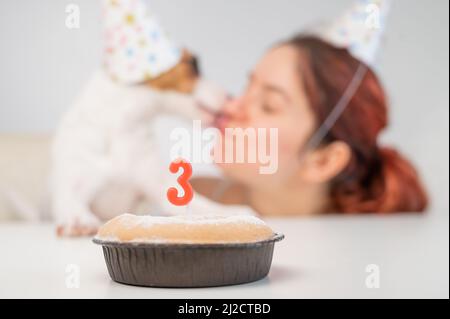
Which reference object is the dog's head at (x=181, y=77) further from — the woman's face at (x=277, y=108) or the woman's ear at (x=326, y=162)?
the woman's ear at (x=326, y=162)

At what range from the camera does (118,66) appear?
3447 mm

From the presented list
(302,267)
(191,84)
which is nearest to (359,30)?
(191,84)

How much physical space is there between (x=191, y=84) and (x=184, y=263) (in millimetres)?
2297

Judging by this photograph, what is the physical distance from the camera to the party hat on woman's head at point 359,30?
11.7ft

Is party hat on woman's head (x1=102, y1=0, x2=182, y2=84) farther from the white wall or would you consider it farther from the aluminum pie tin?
the aluminum pie tin

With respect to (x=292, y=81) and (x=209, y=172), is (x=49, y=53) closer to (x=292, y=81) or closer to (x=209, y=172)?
(x=209, y=172)

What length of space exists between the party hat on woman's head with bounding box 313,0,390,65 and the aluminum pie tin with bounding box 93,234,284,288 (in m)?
2.40

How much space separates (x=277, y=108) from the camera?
3.55 meters

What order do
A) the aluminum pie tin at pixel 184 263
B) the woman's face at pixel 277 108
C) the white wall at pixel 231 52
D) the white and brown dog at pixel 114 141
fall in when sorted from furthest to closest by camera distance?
the woman's face at pixel 277 108 < the white wall at pixel 231 52 < the white and brown dog at pixel 114 141 < the aluminum pie tin at pixel 184 263

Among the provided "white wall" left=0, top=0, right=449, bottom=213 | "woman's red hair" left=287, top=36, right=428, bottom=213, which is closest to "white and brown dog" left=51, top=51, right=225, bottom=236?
"white wall" left=0, top=0, right=449, bottom=213

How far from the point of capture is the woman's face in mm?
3555

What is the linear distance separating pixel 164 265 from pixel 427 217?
2.58m

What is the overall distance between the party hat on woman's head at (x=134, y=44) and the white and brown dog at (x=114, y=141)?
0.15ft

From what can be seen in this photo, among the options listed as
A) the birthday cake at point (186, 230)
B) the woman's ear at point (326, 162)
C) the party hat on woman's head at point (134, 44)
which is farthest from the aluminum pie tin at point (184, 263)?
the woman's ear at point (326, 162)
